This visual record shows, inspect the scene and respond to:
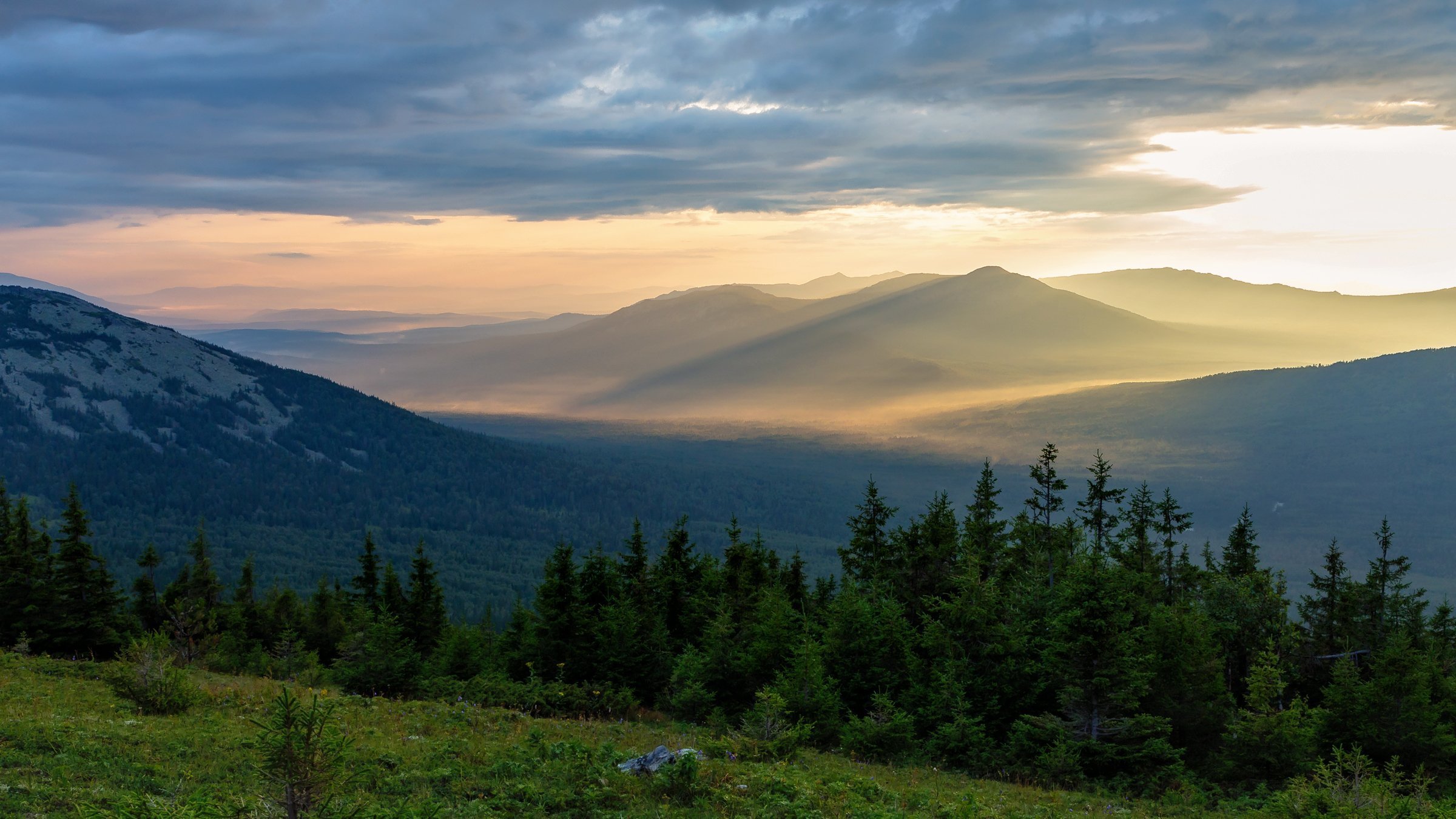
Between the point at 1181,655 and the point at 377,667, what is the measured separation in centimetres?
3318

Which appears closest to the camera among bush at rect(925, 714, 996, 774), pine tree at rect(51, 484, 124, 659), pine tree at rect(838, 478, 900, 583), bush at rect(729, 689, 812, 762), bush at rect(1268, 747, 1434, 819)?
bush at rect(1268, 747, 1434, 819)

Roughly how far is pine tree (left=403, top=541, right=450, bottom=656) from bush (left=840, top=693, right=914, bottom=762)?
37242 millimetres

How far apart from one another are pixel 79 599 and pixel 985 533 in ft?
163

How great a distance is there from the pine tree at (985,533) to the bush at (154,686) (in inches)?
1246

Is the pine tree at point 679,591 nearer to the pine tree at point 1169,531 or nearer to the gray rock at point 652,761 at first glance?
the gray rock at point 652,761

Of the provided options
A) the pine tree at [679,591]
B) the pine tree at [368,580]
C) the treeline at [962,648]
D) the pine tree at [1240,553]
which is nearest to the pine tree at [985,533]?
the treeline at [962,648]

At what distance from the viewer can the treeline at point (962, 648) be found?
29125 mm

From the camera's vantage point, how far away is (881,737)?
2867 centimetres

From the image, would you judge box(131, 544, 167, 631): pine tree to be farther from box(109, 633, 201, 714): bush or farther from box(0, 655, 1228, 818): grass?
box(109, 633, 201, 714): bush

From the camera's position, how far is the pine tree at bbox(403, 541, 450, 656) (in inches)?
2304

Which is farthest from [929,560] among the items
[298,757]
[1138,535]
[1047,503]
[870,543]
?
[298,757]

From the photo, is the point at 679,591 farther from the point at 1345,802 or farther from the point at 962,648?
the point at 1345,802

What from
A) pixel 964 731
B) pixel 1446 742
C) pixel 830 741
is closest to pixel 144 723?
pixel 830 741

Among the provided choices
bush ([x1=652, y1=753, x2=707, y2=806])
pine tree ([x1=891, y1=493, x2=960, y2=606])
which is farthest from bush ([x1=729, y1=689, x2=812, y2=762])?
pine tree ([x1=891, y1=493, x2=960, y2=606])
